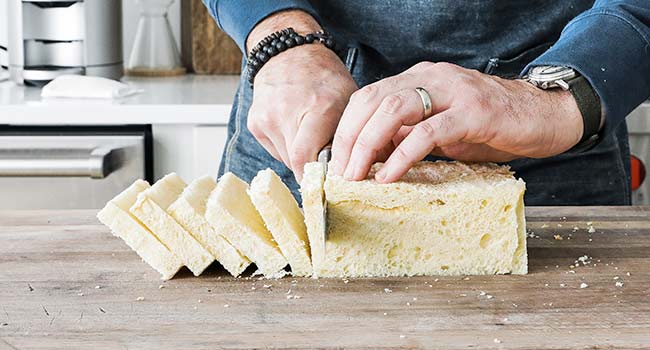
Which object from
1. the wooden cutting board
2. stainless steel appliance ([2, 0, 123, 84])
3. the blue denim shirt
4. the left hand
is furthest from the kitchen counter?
the left hand

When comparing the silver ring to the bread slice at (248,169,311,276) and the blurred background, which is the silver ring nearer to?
the bread slice at (248,169,311,276)

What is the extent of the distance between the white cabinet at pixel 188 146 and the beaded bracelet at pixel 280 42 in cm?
78

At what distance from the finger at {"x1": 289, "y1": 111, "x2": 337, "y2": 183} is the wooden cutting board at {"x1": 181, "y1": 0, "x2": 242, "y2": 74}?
1.36m

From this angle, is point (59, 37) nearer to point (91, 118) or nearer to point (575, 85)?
point (91, 118)

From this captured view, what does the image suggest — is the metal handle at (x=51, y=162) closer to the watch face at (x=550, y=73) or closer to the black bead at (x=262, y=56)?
the black bead at (x=262, y=56)

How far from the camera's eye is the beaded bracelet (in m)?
1.32

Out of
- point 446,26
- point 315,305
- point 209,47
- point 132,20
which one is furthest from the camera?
point 132,20

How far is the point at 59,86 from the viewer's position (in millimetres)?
2152

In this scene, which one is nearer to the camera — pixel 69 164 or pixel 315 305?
pixel 315 305

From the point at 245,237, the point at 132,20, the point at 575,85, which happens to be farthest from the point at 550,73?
the point at 132,20

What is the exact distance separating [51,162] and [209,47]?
63cm

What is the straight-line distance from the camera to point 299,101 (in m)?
1.21

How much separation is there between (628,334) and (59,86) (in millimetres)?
1504

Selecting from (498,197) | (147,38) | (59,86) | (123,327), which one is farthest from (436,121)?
(147,38)
